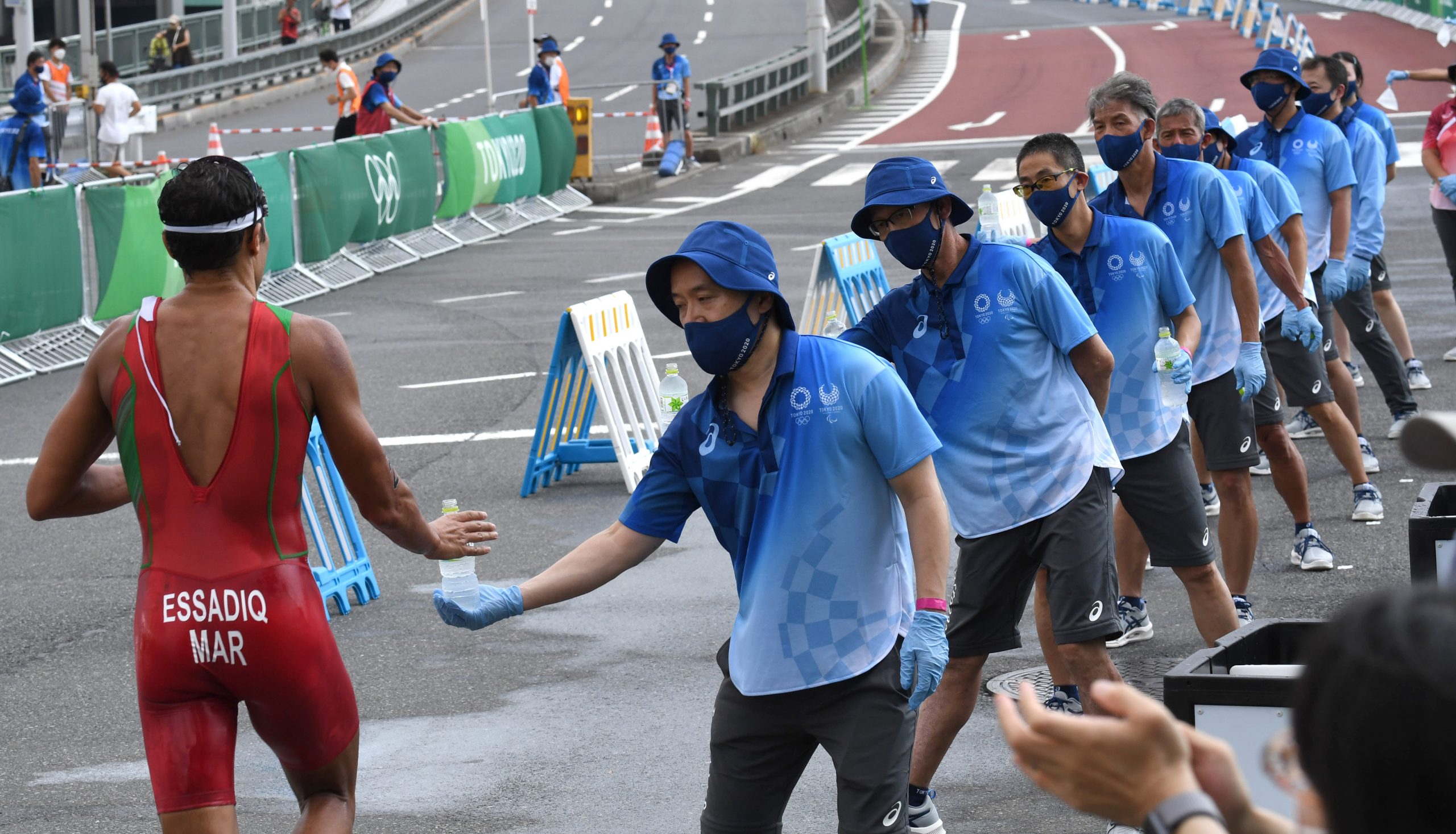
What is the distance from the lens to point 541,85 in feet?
89.2

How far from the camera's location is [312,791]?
4191 mm

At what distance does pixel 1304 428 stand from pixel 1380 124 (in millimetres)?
2524

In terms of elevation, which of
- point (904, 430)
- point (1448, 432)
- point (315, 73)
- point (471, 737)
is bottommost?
point (315, 73)

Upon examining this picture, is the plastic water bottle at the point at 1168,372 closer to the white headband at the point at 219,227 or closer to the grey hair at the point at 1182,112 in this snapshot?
the grey hair at the point at 1182,112

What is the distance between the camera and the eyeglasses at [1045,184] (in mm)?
6176

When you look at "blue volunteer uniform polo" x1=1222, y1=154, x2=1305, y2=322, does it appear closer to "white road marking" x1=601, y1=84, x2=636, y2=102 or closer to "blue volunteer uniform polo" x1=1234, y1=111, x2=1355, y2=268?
"blue volunteer uniform polo" x1=1234, y1=111, x2=1355, y2=268

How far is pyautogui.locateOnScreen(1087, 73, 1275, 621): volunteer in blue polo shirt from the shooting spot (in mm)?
7070

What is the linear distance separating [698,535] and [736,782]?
554 centimetres

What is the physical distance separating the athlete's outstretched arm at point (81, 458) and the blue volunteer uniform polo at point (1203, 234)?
14.5ft

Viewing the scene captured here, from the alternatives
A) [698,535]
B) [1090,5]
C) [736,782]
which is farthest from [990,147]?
[1090,5]

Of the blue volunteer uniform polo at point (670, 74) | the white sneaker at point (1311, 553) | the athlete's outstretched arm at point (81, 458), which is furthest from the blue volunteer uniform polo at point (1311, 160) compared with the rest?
the blue volunteer uniform polo at point (670, 74)

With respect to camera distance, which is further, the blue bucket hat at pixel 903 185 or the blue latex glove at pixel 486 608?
the blue bucket hat at pixel 903 185

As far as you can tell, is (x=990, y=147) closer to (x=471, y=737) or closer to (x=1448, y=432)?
(x=471, y=737)

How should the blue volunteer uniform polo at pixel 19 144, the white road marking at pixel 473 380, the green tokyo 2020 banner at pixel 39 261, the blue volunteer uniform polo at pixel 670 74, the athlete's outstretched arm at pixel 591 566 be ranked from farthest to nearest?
the blue volunteer uniform polo at pixel 670 74
the blue volunteer uniform polo at pixel 19 144
the green tokyo 2020 banner at pixel 39 261
the white road marking at pixel 473 380
the athlete's outstretched arm at pixel 591 566
